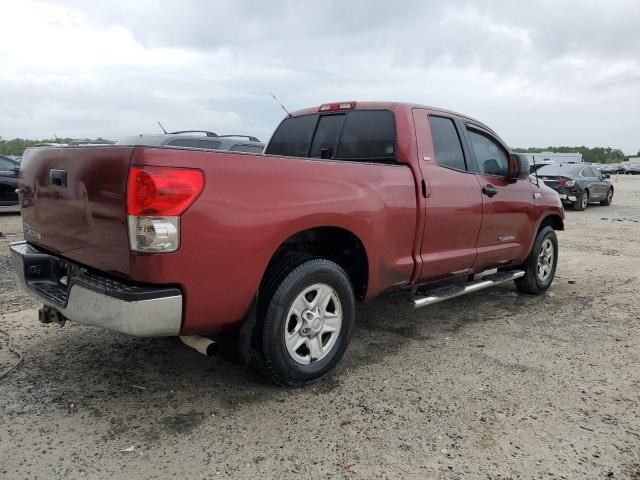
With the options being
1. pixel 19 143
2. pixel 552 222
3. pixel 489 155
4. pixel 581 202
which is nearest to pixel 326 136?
pixel 489 155

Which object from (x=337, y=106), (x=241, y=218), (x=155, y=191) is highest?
(x=337, y=106)

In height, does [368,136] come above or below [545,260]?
above

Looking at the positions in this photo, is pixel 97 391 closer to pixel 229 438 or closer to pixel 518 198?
pixel 229 438

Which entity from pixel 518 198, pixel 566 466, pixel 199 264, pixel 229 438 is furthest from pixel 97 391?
pixel 518 198

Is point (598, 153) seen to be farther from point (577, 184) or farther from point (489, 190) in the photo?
point (489, 190)

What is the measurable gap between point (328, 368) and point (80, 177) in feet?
6.27

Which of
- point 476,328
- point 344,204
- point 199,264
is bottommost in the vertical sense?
point 476,328

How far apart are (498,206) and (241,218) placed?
9.96 feet

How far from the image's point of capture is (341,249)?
3820 millimetres

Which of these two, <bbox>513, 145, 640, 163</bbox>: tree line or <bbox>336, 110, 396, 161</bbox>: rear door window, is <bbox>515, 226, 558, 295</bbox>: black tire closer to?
<bbox>336, 110, 396, 161</bbox>: rear door window

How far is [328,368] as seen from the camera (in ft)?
11.5

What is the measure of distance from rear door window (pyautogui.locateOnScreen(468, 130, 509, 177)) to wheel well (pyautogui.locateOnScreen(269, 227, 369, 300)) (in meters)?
1.88

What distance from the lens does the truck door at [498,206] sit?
16.1 ft

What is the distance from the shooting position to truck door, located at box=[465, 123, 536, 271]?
16.1ft
